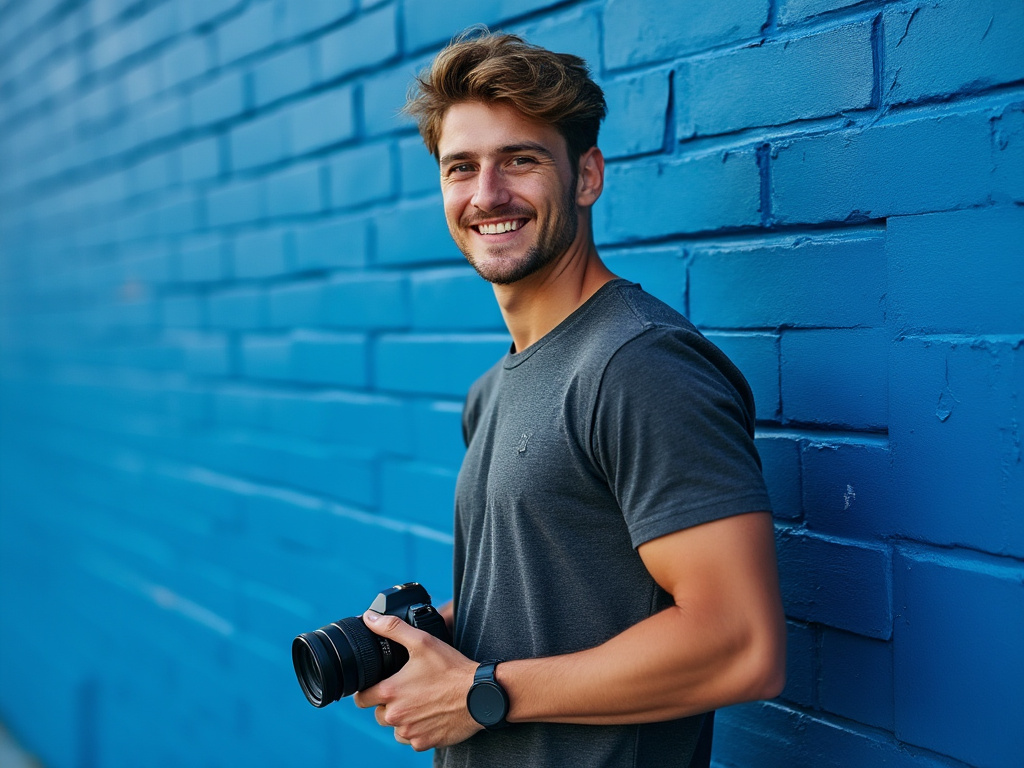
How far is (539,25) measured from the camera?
6.77ft

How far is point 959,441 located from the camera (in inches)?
52.4

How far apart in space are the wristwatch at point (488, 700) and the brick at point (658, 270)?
80cm

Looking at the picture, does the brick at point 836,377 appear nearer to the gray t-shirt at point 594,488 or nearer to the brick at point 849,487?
the brick at point 849,487

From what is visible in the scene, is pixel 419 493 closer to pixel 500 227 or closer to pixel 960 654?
pixel 500 227

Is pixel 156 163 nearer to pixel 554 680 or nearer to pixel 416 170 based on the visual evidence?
pixel 416 170

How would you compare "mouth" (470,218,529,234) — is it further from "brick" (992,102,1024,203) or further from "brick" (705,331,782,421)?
"brick" (992,102,1024,203)

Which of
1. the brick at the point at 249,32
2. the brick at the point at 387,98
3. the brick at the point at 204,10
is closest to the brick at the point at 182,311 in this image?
the brick at the point at 249,32

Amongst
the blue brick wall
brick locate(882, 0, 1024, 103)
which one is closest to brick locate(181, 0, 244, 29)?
the blue brick wall

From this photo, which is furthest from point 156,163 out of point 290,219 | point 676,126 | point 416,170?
point 676,126

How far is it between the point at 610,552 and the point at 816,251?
62 centimetres

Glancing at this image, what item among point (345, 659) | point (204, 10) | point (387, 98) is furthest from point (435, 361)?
point (204, 10)

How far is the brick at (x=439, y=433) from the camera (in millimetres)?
2348

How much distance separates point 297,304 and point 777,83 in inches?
72.3

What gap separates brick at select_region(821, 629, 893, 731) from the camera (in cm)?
146
